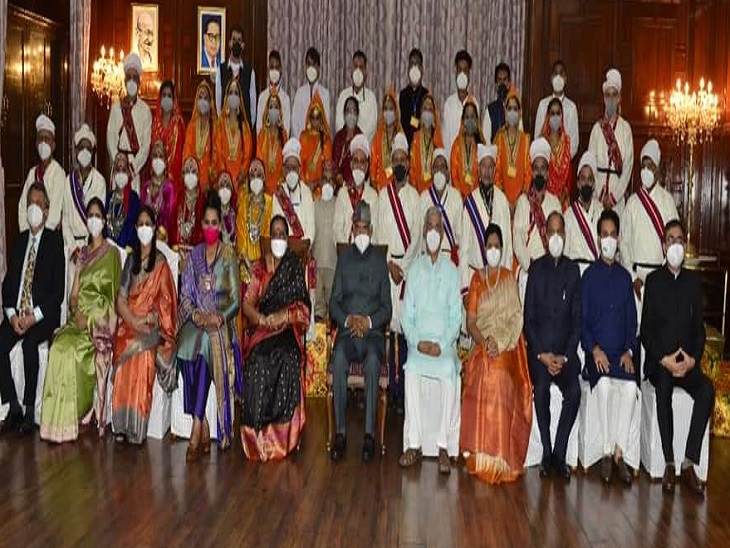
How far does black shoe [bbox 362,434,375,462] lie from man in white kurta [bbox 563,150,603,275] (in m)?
2.21

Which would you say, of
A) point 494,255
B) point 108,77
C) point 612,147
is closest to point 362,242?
→ point 494,255

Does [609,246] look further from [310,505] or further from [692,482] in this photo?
[310,505]

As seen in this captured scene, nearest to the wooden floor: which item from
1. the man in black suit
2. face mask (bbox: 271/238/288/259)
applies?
the man in black suit

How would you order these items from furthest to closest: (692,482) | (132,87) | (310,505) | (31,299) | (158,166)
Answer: (132,87) → (158,166) → (31,299) → (692,482) → (310,505)

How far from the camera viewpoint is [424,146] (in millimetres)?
8531

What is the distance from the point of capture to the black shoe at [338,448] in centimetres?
595

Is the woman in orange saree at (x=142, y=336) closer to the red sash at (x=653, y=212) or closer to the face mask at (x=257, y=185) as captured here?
the face mask at (x=257, y=185)

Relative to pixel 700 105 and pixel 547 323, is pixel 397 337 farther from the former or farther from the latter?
pixel 700 105

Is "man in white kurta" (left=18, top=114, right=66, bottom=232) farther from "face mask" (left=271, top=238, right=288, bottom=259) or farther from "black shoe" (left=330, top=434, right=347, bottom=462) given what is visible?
"black shoe" (left=330, top=434, right=347, bottom=462)

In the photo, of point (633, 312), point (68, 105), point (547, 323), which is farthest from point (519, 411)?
point (68, 105)

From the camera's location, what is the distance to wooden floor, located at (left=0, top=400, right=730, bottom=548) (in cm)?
462

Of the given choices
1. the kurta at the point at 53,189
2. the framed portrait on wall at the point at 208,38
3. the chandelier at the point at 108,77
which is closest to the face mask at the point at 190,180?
the kurta at the point at 53,189

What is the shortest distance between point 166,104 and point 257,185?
1676 mm

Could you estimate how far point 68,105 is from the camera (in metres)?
10.2
